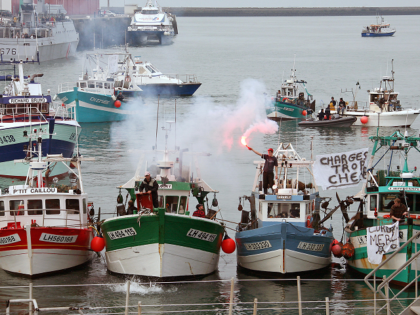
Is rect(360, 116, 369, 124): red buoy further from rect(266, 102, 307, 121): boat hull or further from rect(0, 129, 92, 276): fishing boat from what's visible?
rect(0, 129, 92, 276): fishing boat

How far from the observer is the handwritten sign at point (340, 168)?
25.2 m

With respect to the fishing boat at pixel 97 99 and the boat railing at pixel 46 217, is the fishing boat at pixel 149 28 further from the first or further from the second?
the boat railing at pixel 46 217

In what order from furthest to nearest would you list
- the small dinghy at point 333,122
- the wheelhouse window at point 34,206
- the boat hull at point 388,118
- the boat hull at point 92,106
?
the boat hull at point 92,106 → the boat hull at point 388,118 → the small dinghy at point 333,122 → the wheelhouse window at point 34,206

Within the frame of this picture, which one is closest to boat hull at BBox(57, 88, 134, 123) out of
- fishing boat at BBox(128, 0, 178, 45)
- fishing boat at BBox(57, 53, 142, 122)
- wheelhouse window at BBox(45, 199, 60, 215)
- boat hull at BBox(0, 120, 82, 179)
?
fishing boat at BBox(57, 53, 142, 122)

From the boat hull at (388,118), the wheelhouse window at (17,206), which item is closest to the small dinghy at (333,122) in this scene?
the boat hull at (388,118)

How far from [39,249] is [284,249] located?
782cm

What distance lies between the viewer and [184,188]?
80.0ft

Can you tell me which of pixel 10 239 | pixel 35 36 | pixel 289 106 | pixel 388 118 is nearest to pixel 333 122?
pixel 289 106

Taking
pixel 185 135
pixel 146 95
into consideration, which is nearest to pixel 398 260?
pixel 185 135

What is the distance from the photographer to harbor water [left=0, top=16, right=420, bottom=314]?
22.7 meters

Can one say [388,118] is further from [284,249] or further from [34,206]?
[34,206]

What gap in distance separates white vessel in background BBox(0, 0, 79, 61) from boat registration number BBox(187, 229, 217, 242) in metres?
91.6

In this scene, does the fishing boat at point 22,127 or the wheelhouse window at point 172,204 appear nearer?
the wheelhouse window at point 172,204

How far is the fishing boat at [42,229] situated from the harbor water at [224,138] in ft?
1.73
